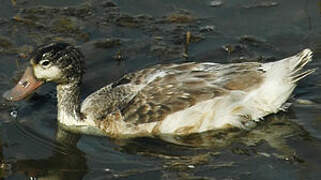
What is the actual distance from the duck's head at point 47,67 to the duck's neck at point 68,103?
0.58ft

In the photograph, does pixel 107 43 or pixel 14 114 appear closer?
pixel 14 114

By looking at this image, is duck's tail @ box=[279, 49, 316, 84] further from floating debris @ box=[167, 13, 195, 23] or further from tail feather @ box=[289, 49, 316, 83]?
floating debris @ box=[167, 13, 195, 23]

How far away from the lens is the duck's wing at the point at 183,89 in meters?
9.22

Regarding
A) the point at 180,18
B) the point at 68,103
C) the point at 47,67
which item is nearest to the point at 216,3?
the point at 180,18

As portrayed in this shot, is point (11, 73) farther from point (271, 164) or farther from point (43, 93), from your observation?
point (271, 164)

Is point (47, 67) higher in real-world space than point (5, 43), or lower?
higher

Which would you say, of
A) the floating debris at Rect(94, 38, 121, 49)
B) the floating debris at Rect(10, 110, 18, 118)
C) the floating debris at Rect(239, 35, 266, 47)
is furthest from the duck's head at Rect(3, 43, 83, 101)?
the floating debris at Rect(239, 35, 266, 47)

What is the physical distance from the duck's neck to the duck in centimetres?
12

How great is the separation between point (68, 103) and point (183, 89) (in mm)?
1526

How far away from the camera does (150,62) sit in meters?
10.9

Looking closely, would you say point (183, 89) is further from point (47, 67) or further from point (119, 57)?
point (119, 57)

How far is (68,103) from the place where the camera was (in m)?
9.68

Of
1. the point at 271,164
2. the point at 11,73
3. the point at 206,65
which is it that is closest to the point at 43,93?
the point at 11,73

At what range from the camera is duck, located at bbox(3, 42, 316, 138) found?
9.22m
